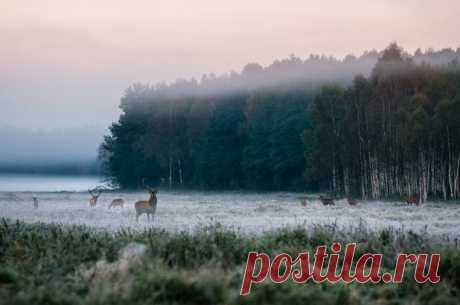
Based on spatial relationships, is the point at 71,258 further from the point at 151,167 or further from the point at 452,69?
the point at 151,167

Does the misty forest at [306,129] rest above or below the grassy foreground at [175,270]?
above

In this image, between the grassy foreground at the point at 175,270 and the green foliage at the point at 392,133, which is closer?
the grassy foreground at the point at 175,270

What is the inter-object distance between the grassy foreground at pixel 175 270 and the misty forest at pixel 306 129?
29162 millimetres

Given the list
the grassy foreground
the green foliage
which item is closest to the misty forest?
the green foliage

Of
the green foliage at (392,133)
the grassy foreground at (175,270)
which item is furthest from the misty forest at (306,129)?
the grassy foreground at (175,270)

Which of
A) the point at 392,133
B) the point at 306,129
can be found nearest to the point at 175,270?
the point at 392,133

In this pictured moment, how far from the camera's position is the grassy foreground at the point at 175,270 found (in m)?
9.16

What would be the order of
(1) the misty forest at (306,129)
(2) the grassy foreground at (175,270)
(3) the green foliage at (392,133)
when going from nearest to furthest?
(2) the grassy foreground at (175,270) → (3) the green foliage at (392,133) → (1) the misty forest at (306,129)

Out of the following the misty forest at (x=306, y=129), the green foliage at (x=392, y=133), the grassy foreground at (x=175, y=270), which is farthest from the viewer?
the misty forest at (x=306, y=129)

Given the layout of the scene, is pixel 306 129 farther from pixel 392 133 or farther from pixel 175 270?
pixel 175 270

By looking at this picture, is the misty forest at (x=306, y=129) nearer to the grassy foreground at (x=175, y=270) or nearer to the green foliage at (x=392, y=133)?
the green foliage at (x=392, y=133)

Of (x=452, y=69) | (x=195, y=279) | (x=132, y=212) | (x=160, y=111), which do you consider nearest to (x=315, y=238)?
(x=195, y=279)

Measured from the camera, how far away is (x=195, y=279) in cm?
940

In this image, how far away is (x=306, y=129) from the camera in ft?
197
